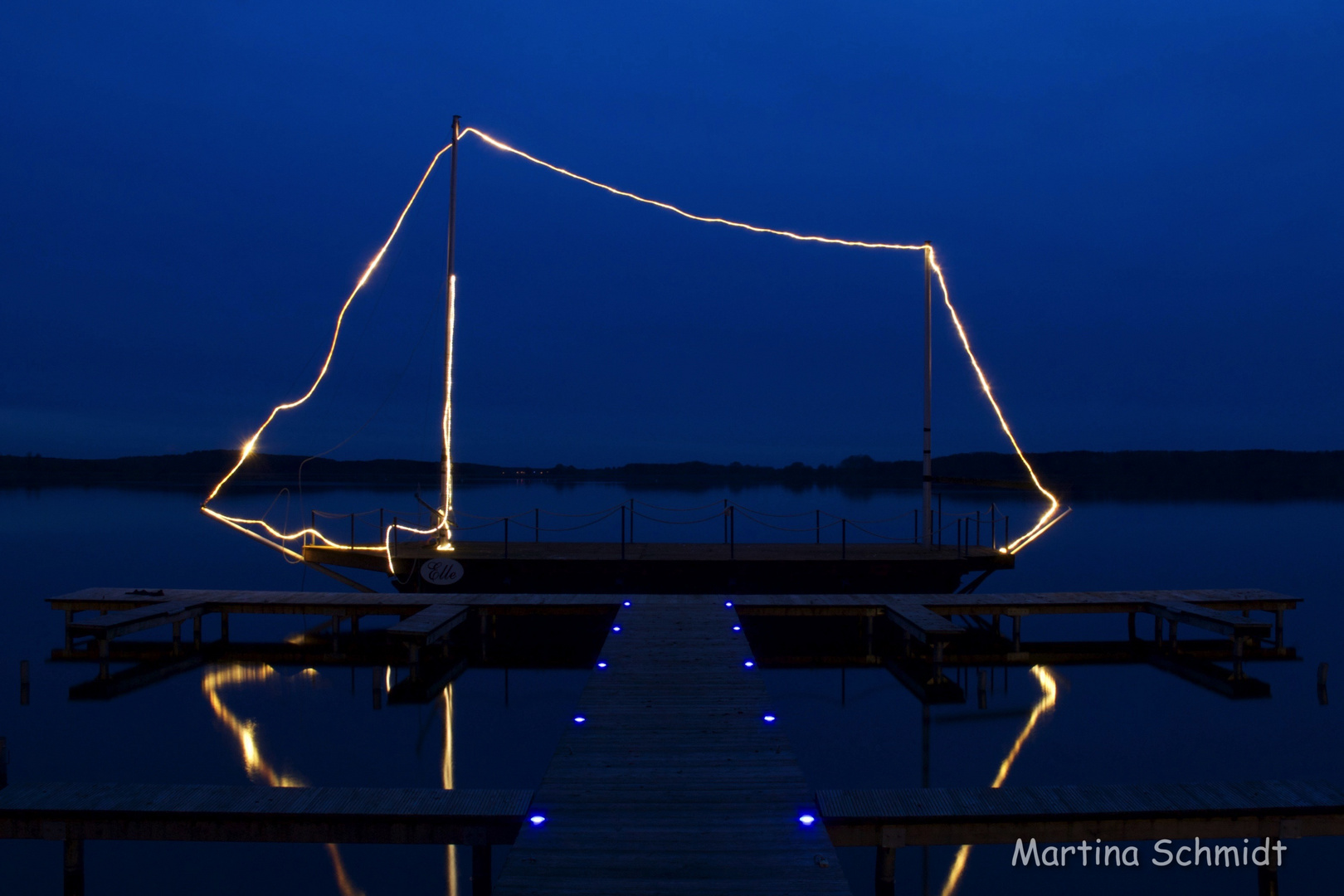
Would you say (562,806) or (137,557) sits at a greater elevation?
(562,806)

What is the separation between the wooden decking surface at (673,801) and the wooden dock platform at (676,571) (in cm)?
638

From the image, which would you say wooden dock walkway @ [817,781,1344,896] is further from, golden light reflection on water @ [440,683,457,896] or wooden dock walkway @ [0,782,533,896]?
golden light reflection on water @ [440,683,457,896]

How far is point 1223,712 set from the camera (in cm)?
1091

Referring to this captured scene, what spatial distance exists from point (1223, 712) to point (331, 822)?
458 inches

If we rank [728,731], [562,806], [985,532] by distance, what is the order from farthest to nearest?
[985,532] < [728,731] < [562,806]

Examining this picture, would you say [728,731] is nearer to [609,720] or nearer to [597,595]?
[609,720]

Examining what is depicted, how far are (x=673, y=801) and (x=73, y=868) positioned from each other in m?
4.67

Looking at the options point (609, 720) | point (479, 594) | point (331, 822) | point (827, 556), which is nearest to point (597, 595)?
point (479, 594)

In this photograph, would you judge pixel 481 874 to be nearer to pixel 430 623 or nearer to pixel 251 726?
pixel 430 623

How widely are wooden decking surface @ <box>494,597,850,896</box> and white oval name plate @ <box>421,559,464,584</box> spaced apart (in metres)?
6.77

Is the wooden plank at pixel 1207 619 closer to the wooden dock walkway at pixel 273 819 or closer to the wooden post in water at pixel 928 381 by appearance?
the wooden post in water at pixel 928 381

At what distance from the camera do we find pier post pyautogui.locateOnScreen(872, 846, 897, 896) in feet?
18.4

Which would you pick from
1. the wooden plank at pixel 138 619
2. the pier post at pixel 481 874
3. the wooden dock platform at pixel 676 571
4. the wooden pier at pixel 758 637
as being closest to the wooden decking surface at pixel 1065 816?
the pier post at pixel 481 874

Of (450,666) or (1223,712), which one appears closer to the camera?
(1223,712)
